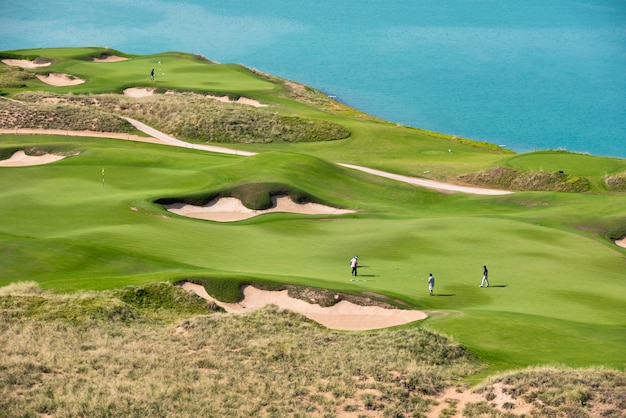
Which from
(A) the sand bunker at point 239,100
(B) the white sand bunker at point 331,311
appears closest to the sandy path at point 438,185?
(A) the sand bunker at point 239,100

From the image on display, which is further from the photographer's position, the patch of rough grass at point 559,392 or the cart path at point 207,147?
the cart path at point 207,147

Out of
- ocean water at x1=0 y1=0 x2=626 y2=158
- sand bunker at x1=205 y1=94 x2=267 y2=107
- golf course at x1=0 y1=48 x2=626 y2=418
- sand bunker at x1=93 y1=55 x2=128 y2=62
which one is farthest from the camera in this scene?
ocean water at x1=0 y1=0 x2=626 y2=158

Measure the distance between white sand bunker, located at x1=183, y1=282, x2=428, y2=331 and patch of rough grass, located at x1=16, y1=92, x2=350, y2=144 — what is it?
4885cm

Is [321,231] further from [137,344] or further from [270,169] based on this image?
[137,344]

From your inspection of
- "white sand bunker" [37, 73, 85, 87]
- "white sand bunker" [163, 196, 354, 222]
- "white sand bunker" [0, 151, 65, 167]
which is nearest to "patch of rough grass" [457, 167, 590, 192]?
"white sand bunker" [163, 196, 354, 222]

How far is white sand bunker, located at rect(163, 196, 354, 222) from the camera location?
49.1m

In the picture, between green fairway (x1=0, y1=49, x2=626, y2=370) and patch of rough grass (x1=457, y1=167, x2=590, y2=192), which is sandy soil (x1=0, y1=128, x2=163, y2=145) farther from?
patch of rough grass (x1=457, y1=167, x2=590, y2=192)

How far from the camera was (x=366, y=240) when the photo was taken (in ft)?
137

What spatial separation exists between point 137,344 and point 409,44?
165648mm

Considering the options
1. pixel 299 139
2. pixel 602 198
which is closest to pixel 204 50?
pixel 299 139

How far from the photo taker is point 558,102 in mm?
133375

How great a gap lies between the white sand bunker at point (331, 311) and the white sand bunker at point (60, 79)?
74.0 meters

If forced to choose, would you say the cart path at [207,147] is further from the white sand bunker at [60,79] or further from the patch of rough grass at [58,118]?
the white sand bunker at [60,79]

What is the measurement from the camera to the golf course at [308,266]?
75.2 feet
